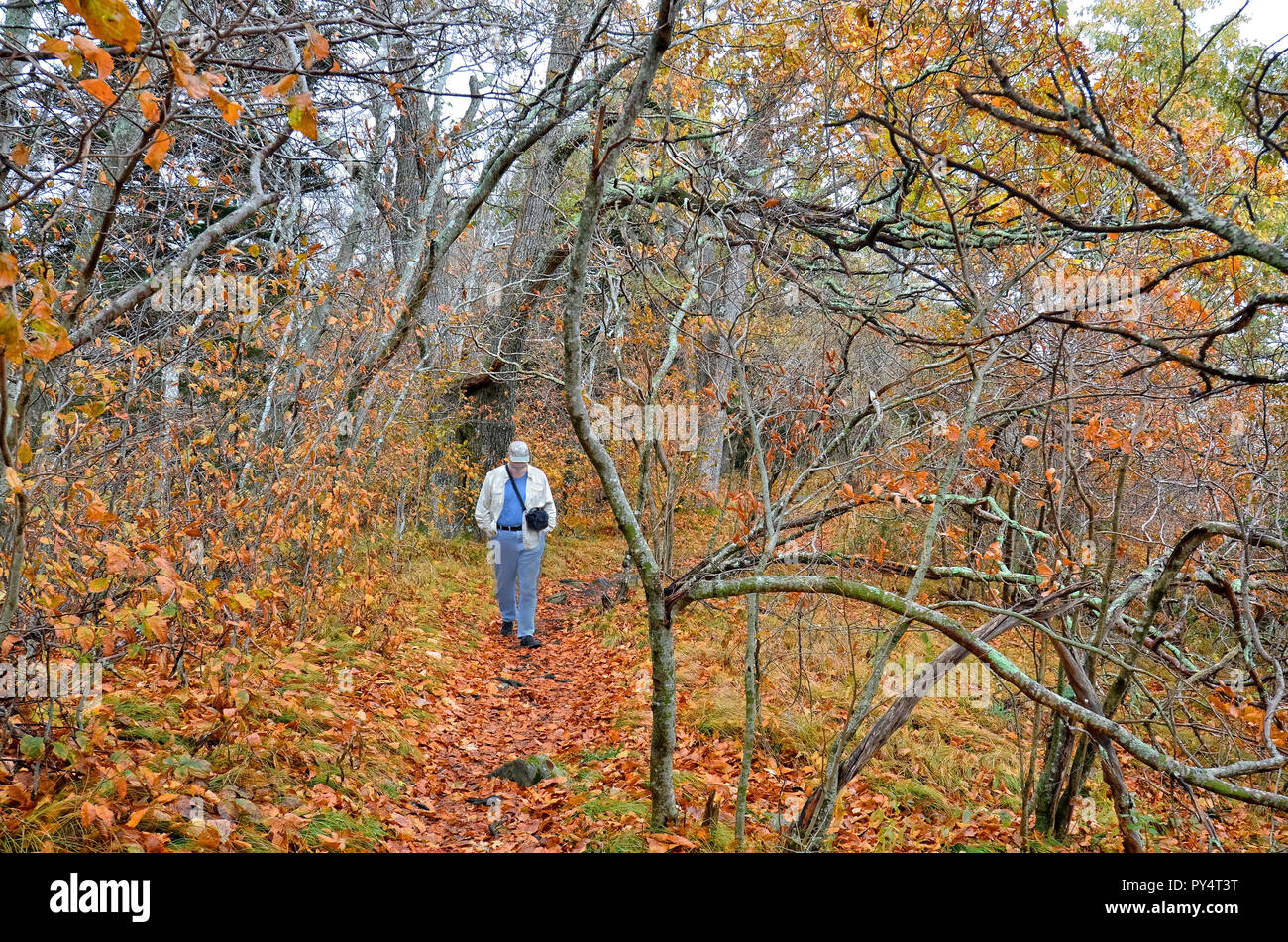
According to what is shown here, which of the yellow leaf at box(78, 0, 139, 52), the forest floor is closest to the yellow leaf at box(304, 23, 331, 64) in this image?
the yellow leaf at box(78, 0, 139, 52)

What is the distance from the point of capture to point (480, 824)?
3.94 meters

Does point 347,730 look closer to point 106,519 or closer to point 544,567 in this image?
point 106,519

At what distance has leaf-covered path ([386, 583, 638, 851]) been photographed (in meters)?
3.86

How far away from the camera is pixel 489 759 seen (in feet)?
16.0

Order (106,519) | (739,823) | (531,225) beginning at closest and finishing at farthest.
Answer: (106,519)
(739,823)
(531,225)

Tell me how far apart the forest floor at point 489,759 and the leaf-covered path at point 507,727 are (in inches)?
0.8

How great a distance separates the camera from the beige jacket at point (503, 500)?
6.93m

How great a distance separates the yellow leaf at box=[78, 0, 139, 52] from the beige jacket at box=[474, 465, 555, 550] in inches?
213

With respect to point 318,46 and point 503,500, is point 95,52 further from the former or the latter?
point 503,500

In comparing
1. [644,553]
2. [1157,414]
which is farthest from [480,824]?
[1157,414]

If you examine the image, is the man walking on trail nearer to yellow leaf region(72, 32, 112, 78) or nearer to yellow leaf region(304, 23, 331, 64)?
yellow leaf region(304, 23, 331, 64)

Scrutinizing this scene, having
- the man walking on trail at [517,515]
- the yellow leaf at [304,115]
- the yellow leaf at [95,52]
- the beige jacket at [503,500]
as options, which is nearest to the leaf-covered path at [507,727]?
the man walking on trail at [517,515]

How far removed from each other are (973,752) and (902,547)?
418cm
